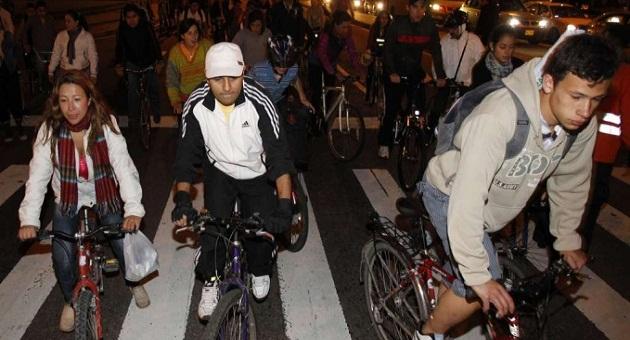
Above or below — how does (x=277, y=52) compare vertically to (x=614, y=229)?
above

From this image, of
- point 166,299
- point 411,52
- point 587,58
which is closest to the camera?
point 587,58

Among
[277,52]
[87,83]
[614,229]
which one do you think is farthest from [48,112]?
[614,229]

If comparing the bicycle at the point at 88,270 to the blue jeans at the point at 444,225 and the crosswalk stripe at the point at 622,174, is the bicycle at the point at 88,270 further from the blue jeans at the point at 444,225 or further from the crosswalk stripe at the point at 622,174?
the crosswalk stripe at the point at 622,174

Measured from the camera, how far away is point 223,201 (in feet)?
13.1

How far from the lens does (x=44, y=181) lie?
3.74m

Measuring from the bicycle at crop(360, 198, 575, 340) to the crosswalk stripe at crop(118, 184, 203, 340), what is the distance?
1626mm

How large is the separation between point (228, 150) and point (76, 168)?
3.63 ft

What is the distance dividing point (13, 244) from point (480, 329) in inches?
191

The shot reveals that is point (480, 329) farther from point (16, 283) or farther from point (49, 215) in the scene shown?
point (49, 215)

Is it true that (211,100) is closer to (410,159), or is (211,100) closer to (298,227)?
(298,227)

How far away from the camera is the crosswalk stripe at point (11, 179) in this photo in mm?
7012

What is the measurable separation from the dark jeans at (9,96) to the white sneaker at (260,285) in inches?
259

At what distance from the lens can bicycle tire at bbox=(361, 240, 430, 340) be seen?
12.0 feet

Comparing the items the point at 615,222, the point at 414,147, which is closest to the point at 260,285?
the point at 414,147
